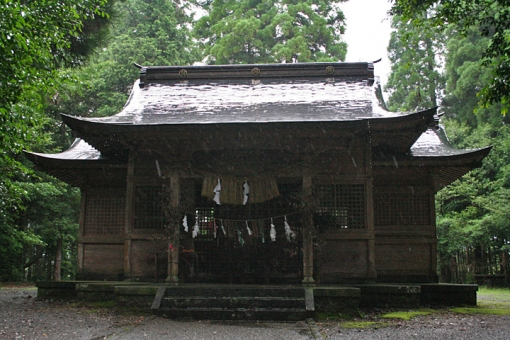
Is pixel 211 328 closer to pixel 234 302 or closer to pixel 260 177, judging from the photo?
pixel 234 302

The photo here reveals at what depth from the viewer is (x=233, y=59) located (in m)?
30.7

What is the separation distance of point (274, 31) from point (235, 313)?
24330mm

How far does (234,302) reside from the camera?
9398mm

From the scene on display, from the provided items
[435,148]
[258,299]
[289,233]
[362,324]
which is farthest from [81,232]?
[435,148]

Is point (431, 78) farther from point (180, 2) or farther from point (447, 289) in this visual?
point (447, 289)

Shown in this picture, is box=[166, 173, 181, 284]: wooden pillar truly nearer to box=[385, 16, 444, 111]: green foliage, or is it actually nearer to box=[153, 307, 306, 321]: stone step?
box=[153, 307, 306, 321]: stone step

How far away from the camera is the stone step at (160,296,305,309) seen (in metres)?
9.34

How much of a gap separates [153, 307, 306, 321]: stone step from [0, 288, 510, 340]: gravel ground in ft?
0.81

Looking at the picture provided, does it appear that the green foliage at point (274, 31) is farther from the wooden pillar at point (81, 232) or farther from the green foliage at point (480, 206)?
the wooden pillar at point (81, 232)

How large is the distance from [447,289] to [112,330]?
7.67 meters

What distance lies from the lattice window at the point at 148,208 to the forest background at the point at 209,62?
8.00 feet

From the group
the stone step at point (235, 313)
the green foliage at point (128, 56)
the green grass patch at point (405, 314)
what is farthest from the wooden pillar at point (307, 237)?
the green foliage at point (128, 56)

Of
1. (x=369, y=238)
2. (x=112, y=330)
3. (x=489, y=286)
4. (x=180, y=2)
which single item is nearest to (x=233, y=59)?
(x=180, y=2)

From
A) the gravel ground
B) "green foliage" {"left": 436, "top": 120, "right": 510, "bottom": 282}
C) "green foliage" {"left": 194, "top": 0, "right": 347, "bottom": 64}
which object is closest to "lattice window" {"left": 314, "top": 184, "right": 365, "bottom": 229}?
the gravel ground
